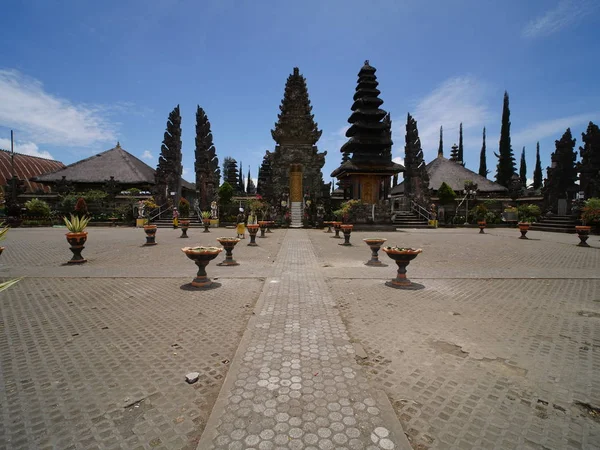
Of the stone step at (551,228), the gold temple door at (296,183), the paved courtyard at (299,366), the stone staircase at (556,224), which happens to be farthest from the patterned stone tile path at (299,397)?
the gold temple door at (296,183)

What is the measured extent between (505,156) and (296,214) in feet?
128

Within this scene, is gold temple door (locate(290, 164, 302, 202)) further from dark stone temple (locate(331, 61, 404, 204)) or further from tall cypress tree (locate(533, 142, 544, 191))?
tall cypress tree (locate(533, 142, 544, 191))

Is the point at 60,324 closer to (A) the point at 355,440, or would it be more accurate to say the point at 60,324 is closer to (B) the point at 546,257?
(A) the point at 355,440

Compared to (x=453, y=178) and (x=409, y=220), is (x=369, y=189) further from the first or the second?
(x=453, y=178)

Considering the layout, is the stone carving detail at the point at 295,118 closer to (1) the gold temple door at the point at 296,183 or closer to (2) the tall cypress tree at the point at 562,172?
(1) the gold temple door at the point at 296,183

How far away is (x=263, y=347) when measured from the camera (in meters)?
3.43

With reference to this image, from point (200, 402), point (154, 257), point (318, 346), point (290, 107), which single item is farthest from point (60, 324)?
point (290, 107)

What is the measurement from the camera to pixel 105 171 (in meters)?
35.3

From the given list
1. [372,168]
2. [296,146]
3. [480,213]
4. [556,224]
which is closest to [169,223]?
[296,146]

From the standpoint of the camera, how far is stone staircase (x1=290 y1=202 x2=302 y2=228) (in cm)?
2812

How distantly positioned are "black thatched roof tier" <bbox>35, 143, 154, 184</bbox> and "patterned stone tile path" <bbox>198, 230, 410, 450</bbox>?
119 feet

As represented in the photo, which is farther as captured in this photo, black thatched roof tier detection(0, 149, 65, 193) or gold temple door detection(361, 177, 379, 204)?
black thatched roof tier detection(0, 149, 65, 193)

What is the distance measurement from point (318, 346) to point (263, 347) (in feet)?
2.14

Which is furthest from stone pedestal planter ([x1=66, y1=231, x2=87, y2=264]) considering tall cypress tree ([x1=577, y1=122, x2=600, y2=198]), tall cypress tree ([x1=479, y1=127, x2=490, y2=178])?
tall cypress tree ([x1=479, y1=127, x2=490, y2=178])
